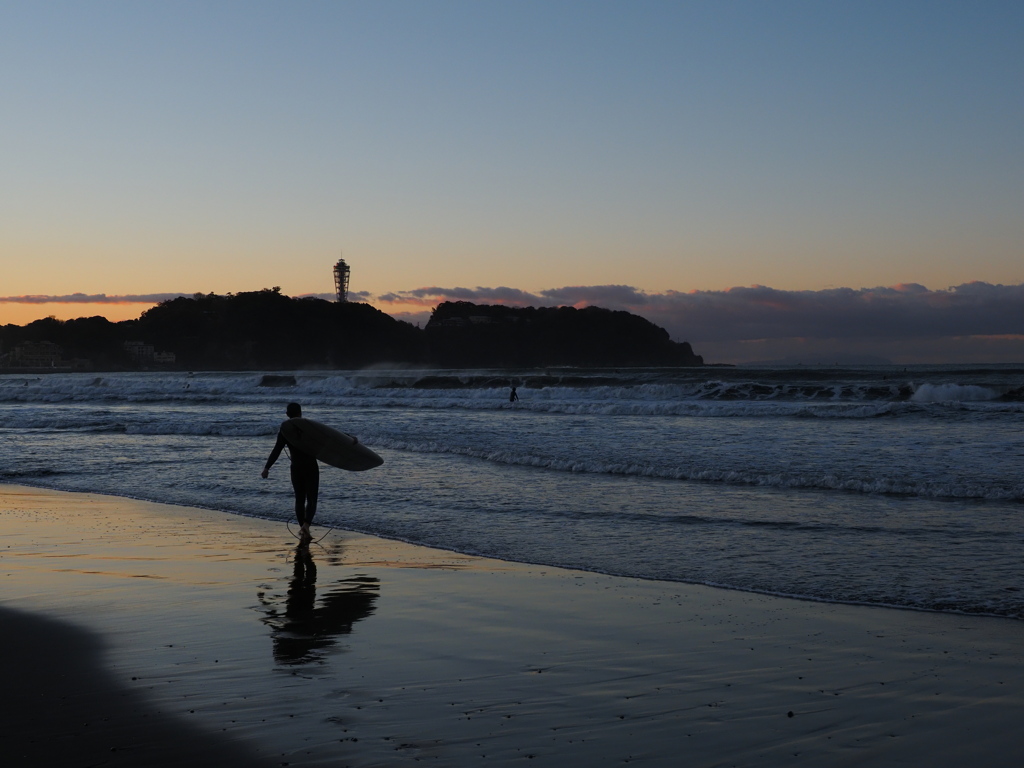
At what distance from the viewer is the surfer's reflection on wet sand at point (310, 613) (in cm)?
567

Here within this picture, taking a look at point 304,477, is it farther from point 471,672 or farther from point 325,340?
point 325,340

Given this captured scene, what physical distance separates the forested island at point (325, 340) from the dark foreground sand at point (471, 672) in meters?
139

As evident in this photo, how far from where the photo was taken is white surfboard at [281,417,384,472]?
10.3 meters

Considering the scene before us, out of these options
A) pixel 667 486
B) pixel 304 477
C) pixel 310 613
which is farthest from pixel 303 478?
pixel 667 486

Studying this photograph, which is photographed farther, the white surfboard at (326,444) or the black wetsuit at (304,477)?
the white surfboard at (326,444)

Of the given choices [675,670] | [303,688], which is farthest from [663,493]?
[303,688]

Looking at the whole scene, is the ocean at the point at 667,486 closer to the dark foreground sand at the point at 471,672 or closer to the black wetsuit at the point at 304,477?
the black wetsuit at the point at 304,477

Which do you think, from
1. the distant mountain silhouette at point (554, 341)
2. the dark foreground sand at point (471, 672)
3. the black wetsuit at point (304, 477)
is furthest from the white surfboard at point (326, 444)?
the distant mountain silhouette at point (554, 341)

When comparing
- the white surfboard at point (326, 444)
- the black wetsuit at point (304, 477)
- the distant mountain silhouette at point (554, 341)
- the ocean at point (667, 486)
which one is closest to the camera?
the ocean at point (667, 486)

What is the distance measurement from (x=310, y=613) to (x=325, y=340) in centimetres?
15595

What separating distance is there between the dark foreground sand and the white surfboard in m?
2.15

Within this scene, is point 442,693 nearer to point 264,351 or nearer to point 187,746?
point 187,746

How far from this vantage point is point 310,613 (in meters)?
6.68

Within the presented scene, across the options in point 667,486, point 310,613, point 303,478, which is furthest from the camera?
point 667,486
